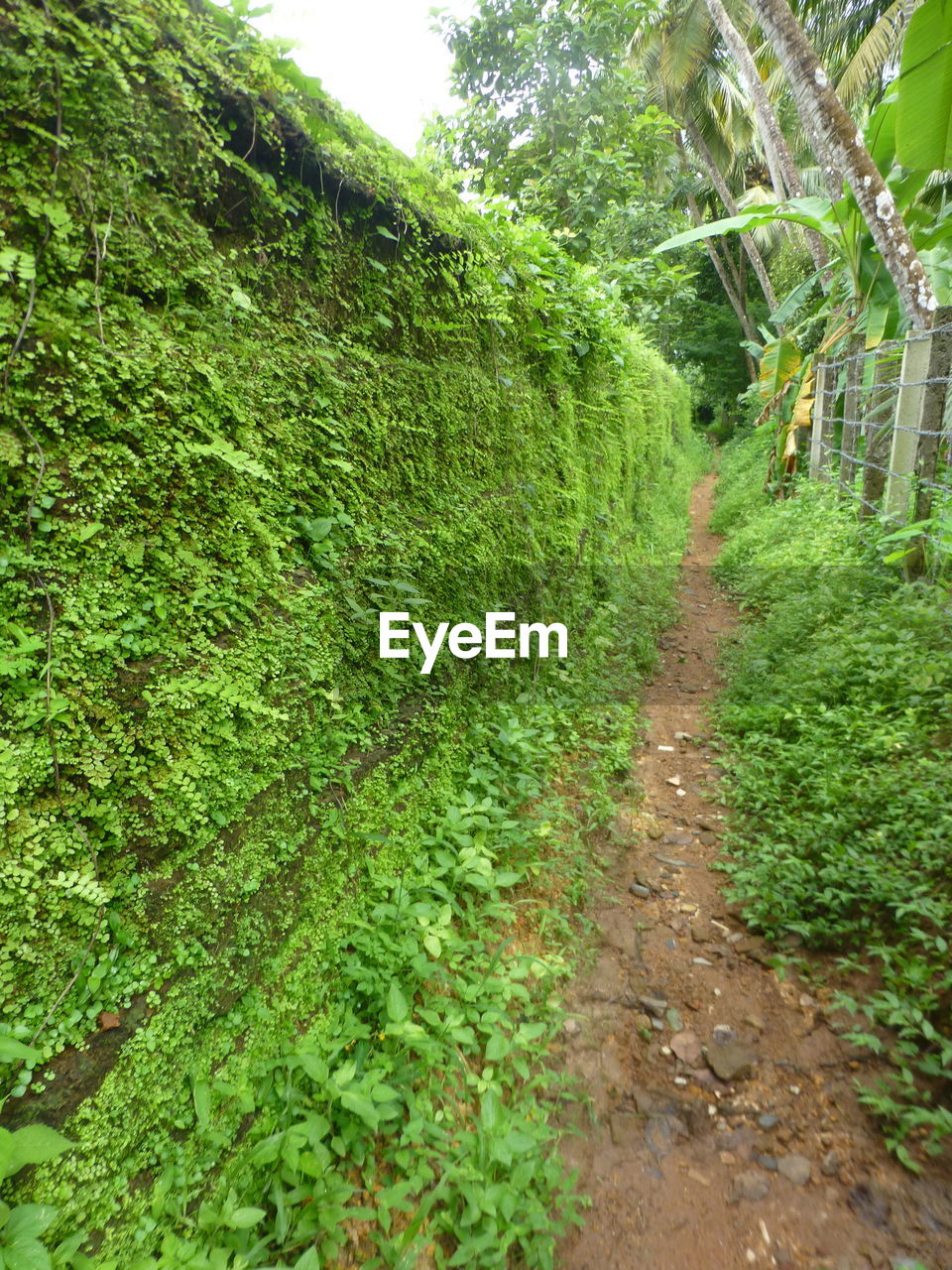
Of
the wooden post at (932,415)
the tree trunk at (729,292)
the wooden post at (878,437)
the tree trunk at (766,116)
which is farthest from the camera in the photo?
the tree trunk at (729,292)

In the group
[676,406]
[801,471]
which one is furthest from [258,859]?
[676,406]

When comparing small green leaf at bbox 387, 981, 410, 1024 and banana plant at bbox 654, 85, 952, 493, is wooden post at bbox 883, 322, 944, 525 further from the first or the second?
small green leaf at bbox 387, 981, 410, 1024

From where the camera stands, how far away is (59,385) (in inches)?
70.1

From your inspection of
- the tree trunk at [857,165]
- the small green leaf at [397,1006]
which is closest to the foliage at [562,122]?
the tree trunk at [857,165]

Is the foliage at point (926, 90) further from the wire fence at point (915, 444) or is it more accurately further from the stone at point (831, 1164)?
the stone at point (831, 1164)

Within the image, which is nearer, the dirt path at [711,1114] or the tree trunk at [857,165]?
the dirt path at [711,1114]

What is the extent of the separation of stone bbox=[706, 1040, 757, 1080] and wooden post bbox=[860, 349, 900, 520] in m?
4.68

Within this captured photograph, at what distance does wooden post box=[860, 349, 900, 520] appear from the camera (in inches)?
217

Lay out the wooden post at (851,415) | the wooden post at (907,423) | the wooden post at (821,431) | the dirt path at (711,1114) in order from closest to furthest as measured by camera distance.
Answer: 1. the dirt path at (711,1114)
2. the wooden post at (907,423)
3. the wooden post at (851,415)
4. the wooden post at (821,431)

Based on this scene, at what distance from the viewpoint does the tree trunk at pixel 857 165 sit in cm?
457

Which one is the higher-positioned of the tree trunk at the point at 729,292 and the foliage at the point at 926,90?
the tree trunk at the point at 729,292
